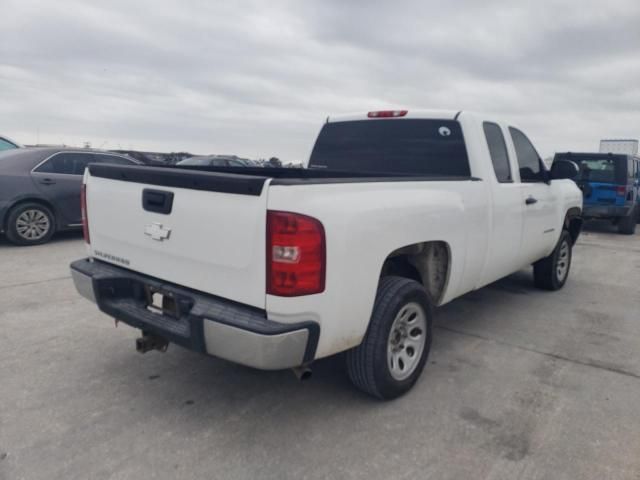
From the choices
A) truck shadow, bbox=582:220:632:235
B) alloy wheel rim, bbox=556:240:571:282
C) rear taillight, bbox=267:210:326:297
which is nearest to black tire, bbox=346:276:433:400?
rear taillight, bbox=267:210:326:297

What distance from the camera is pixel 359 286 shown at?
2510 mm

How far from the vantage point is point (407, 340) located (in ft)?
10.3

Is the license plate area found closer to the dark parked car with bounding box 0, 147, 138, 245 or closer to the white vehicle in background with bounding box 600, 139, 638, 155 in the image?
the dark parked car with bounding box 0, 147, 138, 245

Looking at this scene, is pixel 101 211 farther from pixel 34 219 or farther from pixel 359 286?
pixel 34 219

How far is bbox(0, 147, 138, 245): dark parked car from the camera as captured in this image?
736 cm

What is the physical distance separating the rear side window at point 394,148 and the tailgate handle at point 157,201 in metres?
2.19

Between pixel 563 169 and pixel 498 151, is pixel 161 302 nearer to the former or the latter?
pixel 498 151

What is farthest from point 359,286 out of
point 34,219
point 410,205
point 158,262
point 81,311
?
point 34,219

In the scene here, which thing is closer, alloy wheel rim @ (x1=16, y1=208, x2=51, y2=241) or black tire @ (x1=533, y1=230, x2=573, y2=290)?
black tire @ (x1=533, y1=230, x2=573, y2=290)

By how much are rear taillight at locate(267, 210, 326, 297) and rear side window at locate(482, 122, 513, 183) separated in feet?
7.89

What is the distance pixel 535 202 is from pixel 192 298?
11.8ft

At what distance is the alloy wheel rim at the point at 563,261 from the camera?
5.96 m

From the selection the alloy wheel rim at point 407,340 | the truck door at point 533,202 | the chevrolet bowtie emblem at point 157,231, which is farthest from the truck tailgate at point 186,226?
the truck door at point 533,202

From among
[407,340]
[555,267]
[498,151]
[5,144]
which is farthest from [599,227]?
[5,144]
